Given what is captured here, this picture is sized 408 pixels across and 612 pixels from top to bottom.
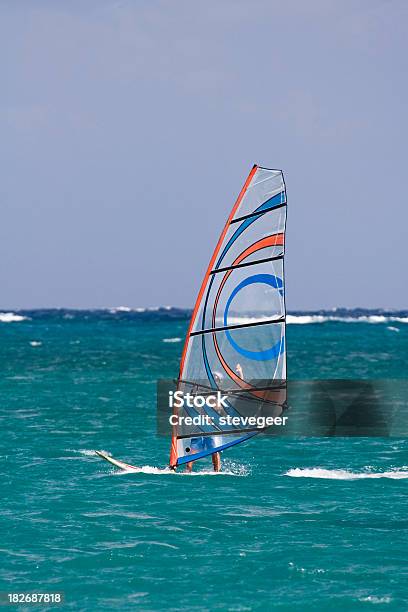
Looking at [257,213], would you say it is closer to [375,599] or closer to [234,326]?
[234,326]

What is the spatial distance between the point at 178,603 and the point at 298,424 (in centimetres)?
2620

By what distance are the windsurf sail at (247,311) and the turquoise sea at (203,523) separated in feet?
10.4

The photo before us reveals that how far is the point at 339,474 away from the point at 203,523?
7.77 metres

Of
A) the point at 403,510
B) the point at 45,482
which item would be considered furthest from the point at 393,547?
the point at 45,482

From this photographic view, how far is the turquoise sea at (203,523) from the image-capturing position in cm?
1872

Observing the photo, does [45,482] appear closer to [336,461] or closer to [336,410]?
[336,461]

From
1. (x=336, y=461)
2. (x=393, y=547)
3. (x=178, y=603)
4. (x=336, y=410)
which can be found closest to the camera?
(x=178, y=603)

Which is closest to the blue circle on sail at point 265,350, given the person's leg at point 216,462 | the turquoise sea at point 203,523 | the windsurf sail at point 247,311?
the windsurf sail at point 247,311

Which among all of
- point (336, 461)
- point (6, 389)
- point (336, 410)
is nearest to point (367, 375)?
point (336, 410)

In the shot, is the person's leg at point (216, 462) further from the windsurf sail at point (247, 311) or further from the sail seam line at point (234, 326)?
the sail seam line at point (234, 326)

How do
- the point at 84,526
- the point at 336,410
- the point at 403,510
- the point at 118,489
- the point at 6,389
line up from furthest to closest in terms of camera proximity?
the point at 6,389 < the point at 336,410 < the point at 118,489 < the point at 403,510 < the point at 84,526

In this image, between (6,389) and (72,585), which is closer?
(72,585)

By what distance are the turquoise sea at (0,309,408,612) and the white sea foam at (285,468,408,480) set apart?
0.12 ft

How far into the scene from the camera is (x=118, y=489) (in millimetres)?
26953
